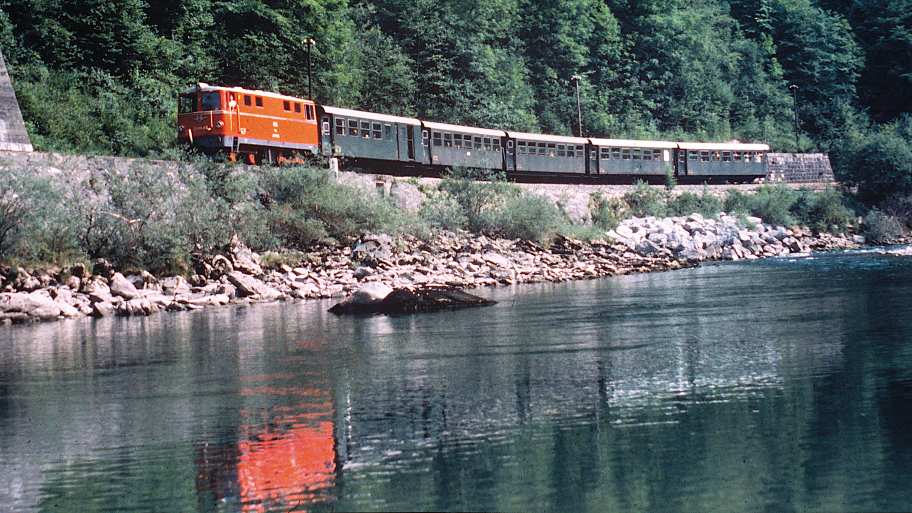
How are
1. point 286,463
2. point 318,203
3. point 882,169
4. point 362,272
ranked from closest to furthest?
1. point 286,463
2. point 362,272
3. point 318,203
4. point 882,169

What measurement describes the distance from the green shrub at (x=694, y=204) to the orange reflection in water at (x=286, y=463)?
47599 mm

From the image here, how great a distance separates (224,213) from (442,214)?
10814mm

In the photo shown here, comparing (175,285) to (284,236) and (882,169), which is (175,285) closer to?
(284,236)

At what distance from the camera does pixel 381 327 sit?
2755 cm

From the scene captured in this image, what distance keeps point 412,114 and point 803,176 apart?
3084cm

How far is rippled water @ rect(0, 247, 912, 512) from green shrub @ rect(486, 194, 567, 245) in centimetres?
2000

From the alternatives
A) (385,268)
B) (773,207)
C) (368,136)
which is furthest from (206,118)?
(773,207)

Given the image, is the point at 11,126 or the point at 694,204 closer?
the point at 11,126

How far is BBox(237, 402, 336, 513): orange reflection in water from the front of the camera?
11953mm

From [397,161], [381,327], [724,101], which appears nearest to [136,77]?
[397,161]

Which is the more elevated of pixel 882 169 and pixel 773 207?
pixel 882 169

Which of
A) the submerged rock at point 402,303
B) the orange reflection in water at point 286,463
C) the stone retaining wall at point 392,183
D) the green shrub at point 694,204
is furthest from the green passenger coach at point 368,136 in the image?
the orange reflection in water at point 286,463

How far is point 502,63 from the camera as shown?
79.9 m

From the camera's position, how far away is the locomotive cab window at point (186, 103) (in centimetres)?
4134
